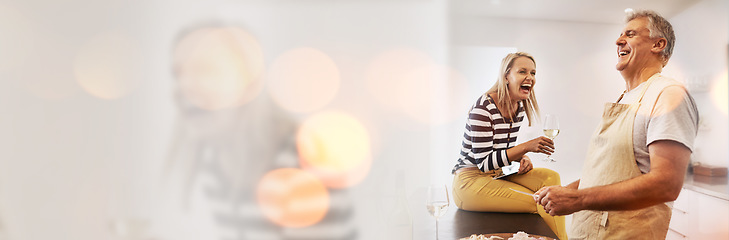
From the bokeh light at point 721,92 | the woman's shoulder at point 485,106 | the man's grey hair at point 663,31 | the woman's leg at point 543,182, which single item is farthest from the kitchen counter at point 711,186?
the woman's shoulder at point 485,106

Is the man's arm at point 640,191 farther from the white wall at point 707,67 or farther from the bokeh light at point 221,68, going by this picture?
the bokeh light at point 221,68

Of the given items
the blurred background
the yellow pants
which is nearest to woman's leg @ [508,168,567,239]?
the yellow pants

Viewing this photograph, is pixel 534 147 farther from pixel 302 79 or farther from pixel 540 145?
pixel 302 79

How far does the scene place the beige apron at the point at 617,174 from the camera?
731 millimetres

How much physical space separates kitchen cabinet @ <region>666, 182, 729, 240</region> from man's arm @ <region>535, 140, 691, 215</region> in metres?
0.53

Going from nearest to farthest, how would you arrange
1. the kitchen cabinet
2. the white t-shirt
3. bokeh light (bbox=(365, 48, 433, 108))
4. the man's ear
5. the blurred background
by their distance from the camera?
the blurred background
bokeh light (bbox=(365, 48, 433, 108))
the white t-shirt
the man's ear
the kitchen cabinet

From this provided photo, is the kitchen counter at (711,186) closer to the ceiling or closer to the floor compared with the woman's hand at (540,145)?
closer to the floor

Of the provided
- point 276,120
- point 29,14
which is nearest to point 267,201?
point 276,120

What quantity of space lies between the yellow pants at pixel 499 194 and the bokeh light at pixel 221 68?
28.7 inches

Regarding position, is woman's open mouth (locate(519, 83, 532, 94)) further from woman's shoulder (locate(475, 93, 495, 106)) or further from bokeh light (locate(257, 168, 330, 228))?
bokeh light (locate(257, 168, 330, 228))

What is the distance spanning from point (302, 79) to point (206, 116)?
9cm

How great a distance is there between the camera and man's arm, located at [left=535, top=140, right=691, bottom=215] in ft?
2.14

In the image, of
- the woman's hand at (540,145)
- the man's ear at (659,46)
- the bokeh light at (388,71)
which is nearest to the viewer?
the bokeh light at (388,71)

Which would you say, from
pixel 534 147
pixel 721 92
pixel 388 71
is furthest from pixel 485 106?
pixel 721 92
